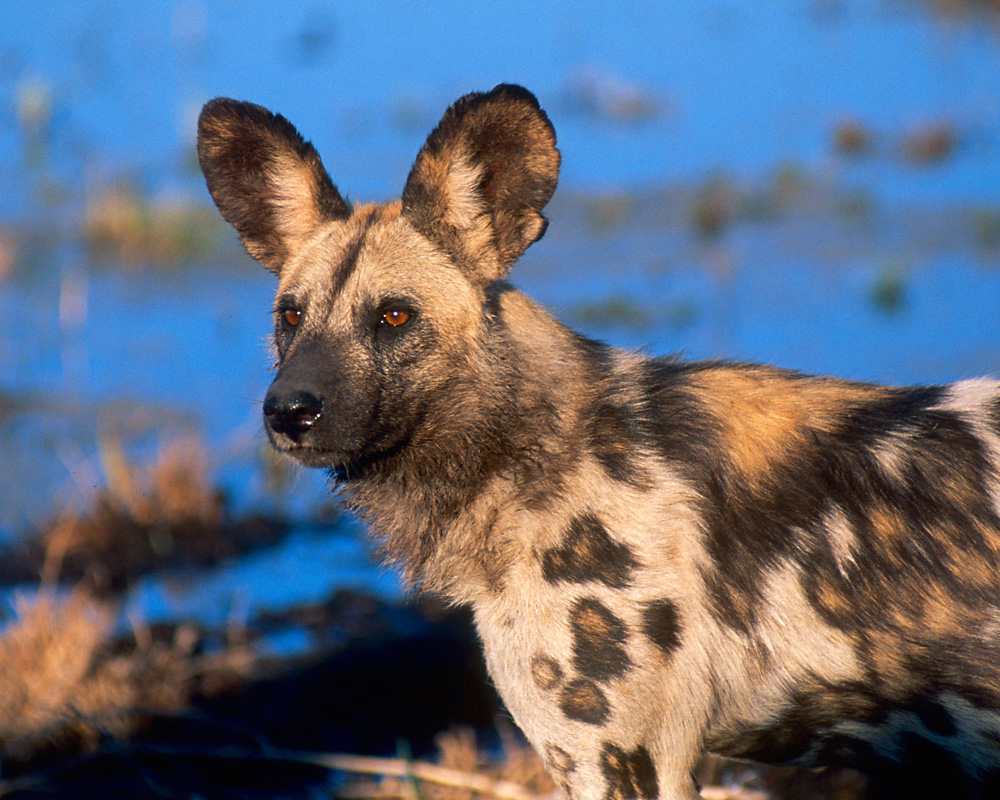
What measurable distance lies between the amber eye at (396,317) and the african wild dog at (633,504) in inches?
0.5

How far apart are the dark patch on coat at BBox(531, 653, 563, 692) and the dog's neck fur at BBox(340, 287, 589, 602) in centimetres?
21

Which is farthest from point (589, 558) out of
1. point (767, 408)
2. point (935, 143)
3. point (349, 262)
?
point (935, 143)

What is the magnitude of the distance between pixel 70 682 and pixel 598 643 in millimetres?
2645

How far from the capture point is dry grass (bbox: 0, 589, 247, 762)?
4234 millimetres

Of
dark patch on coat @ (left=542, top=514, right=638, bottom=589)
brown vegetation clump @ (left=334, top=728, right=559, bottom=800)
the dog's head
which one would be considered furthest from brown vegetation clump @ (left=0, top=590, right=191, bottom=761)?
dark patch on coat @ (left=542, top=514, right=638, bottom=589)

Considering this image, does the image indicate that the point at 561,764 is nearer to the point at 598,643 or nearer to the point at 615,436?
the point at 598,643

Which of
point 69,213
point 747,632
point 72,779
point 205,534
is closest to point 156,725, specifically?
point 72,779

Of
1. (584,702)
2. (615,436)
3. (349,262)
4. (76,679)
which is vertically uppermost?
(349,262)

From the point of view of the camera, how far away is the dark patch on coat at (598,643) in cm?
255

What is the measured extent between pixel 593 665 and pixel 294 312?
4.02 ft

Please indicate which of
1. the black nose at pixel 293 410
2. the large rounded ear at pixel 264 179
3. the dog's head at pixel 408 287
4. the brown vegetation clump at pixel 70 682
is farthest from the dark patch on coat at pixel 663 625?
the brown vegetation clump at pixel 70 682

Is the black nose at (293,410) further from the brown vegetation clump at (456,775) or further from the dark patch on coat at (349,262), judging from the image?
the brown vegetation clump at (456,775)

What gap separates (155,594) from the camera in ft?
18.8

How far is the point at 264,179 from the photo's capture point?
10.8ft
